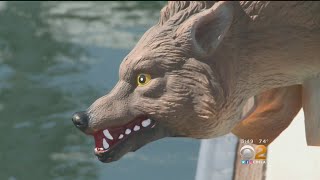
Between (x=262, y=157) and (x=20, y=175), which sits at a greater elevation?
(x=20, y=175)

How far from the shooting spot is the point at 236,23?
1499 mm

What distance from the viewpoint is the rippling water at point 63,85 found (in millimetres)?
3512

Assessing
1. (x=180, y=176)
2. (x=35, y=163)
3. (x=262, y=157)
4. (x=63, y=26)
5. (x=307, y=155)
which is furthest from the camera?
(x=63, y=26)

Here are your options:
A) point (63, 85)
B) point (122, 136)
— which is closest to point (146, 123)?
point (122, 136)

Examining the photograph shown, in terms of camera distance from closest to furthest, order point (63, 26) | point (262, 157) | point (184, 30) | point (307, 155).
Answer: point (184, 30) → point (262, 157) → point (307, 155) → point (63, 26)

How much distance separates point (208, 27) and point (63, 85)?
288 cm

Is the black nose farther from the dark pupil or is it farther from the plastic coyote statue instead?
the dark pupil

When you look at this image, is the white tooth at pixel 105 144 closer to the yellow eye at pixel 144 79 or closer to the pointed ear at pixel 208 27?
the yellow eye at pixel 144 79

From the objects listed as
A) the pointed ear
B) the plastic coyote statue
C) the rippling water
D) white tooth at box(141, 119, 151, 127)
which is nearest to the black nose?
the plastic coyote statue

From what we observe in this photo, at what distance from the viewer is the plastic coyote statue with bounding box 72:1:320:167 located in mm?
1476

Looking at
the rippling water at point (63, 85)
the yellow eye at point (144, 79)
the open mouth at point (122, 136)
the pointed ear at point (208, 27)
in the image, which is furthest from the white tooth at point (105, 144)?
the rippling water at point (63, 85)

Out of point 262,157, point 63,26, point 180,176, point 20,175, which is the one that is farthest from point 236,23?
point 63,26

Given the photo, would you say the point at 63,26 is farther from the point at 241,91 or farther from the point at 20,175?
the point at 241,91

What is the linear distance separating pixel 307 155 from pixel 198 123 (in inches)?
41.3
